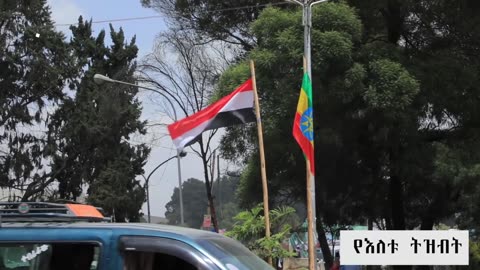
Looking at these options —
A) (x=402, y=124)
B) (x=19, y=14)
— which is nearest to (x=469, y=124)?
(x=402, y=124)

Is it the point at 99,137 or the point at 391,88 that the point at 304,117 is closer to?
the point at 391,88

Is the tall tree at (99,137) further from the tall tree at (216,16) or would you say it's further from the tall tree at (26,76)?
the tall tree at (216,16)

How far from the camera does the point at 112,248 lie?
3771mm

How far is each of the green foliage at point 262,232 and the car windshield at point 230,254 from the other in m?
6.51

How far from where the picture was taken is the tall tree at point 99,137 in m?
40.1

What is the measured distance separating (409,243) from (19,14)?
3444cm

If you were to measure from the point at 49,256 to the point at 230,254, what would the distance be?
1.07 m

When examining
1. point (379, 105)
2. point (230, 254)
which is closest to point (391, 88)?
point (379, 105)

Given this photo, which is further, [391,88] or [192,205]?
[192,205]

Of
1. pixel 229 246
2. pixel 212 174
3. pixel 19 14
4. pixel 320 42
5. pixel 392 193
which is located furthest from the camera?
pixel 19 14

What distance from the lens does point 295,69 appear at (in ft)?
53.0

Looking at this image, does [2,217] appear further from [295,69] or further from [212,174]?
[212,174]

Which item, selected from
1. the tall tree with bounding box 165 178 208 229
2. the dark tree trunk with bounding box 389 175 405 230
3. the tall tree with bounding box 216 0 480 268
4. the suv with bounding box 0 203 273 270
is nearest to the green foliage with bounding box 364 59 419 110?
the tall tree with bounding box 216 0 480 268

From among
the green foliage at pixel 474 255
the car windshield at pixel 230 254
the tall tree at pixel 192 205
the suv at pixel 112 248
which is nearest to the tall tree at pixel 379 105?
the green foliage at pixel 474 255
